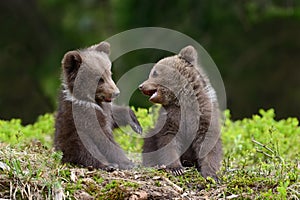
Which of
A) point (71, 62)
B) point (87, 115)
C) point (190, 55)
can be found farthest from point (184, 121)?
point (71, 62)

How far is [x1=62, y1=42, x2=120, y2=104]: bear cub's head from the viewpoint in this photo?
7.55 metres

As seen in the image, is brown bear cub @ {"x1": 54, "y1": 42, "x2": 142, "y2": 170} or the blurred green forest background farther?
the blurred green forest background

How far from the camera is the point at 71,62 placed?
760cm

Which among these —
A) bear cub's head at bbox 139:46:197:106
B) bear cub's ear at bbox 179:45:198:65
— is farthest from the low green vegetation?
bear cub's ear at bbox 179:45:198:65

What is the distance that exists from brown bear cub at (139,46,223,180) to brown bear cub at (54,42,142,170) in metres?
0.36

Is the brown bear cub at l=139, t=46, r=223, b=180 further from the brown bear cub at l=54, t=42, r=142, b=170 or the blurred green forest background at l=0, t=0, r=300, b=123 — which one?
the blurred green forest background at l=0, t=0, r=300, b=123

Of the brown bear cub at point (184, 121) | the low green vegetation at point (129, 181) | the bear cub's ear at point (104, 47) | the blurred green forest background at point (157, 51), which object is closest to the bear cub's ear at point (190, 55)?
the brown bear cub at point (184, 121)

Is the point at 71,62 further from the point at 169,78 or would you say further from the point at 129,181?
the point at 129,181

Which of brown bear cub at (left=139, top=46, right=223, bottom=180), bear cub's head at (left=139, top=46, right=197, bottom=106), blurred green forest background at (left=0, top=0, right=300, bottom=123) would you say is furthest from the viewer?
blurred green forest background at (left=0, top=0, right=300, bottom=123)

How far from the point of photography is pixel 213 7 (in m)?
14.1

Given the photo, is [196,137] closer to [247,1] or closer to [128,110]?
[128,110]

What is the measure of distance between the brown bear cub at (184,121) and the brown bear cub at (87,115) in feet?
1.17

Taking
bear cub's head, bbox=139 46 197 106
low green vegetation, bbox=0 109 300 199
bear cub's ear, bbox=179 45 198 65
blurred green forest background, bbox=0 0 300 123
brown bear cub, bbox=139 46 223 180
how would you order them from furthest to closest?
blurred green forest background, bbox=0 0 300 123
bear cub's ear, bbox=179 45 198 65
bear cub's head, bbox=139 46 197 106
brown bear cub, bbox=139 46 223 180
low green vegetation, bbox=0 109 300 199

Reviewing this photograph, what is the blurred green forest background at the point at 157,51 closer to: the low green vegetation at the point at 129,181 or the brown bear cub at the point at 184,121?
the brown bear cub at the point at 184,121
